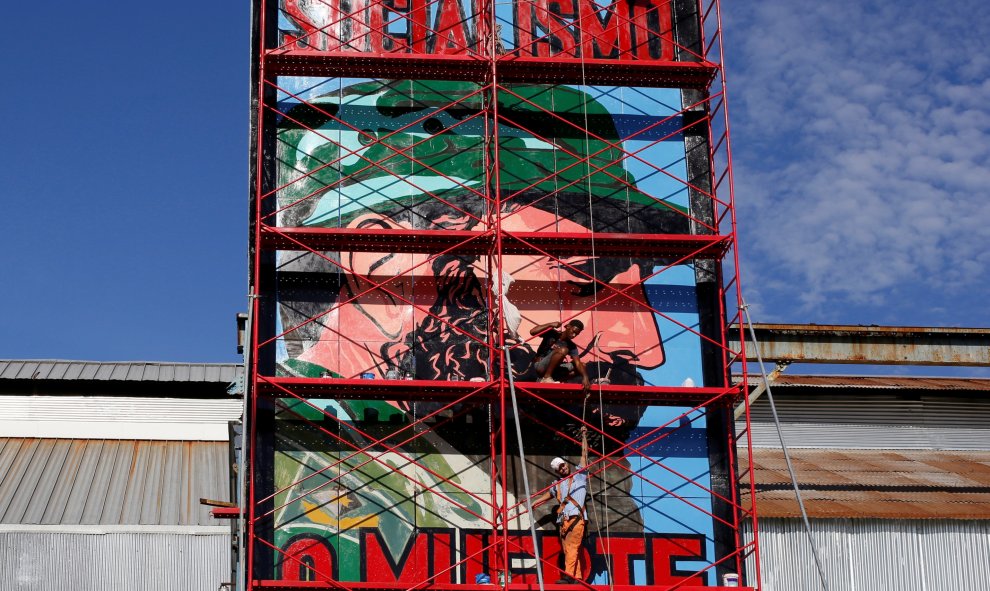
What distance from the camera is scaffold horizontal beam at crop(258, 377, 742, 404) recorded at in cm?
2283

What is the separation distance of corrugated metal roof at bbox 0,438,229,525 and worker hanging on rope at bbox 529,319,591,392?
748 centimetres

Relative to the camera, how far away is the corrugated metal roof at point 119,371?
31.7 meters

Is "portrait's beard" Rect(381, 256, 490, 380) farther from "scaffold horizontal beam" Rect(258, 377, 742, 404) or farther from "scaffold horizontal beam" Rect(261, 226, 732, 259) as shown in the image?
"scaffold horizontal beam" Rect(258, 377, 742, 404)

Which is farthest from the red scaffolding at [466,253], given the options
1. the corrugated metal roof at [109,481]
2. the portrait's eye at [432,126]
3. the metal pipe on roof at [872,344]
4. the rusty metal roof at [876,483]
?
the corrugated metal roof at [109,481]

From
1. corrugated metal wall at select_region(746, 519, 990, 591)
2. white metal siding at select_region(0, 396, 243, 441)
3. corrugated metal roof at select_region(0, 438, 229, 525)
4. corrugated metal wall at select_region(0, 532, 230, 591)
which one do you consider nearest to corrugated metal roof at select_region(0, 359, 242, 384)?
white metal siding at select_region(0, 396, 243, 441)

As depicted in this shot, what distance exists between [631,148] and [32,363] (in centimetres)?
1478

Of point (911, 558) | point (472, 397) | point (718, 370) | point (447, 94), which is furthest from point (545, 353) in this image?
point (911, 558)

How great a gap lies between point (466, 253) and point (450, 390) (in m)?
2.66

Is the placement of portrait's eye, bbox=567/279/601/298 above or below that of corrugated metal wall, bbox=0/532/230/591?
above

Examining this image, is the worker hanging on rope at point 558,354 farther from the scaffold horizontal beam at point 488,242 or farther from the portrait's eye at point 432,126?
the portrait's eye at point 432,126

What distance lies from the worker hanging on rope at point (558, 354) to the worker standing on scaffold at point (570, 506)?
3.18 feet

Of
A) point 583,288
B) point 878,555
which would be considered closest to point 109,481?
point 583,288

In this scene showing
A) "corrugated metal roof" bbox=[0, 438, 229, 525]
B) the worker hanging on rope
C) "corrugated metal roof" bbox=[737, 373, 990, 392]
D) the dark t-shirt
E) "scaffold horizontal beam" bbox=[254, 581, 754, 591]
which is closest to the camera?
"scaffold horizontal beam" bbox=[254, 581, 754, 591]

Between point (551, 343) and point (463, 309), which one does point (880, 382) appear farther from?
point (463, 309)
